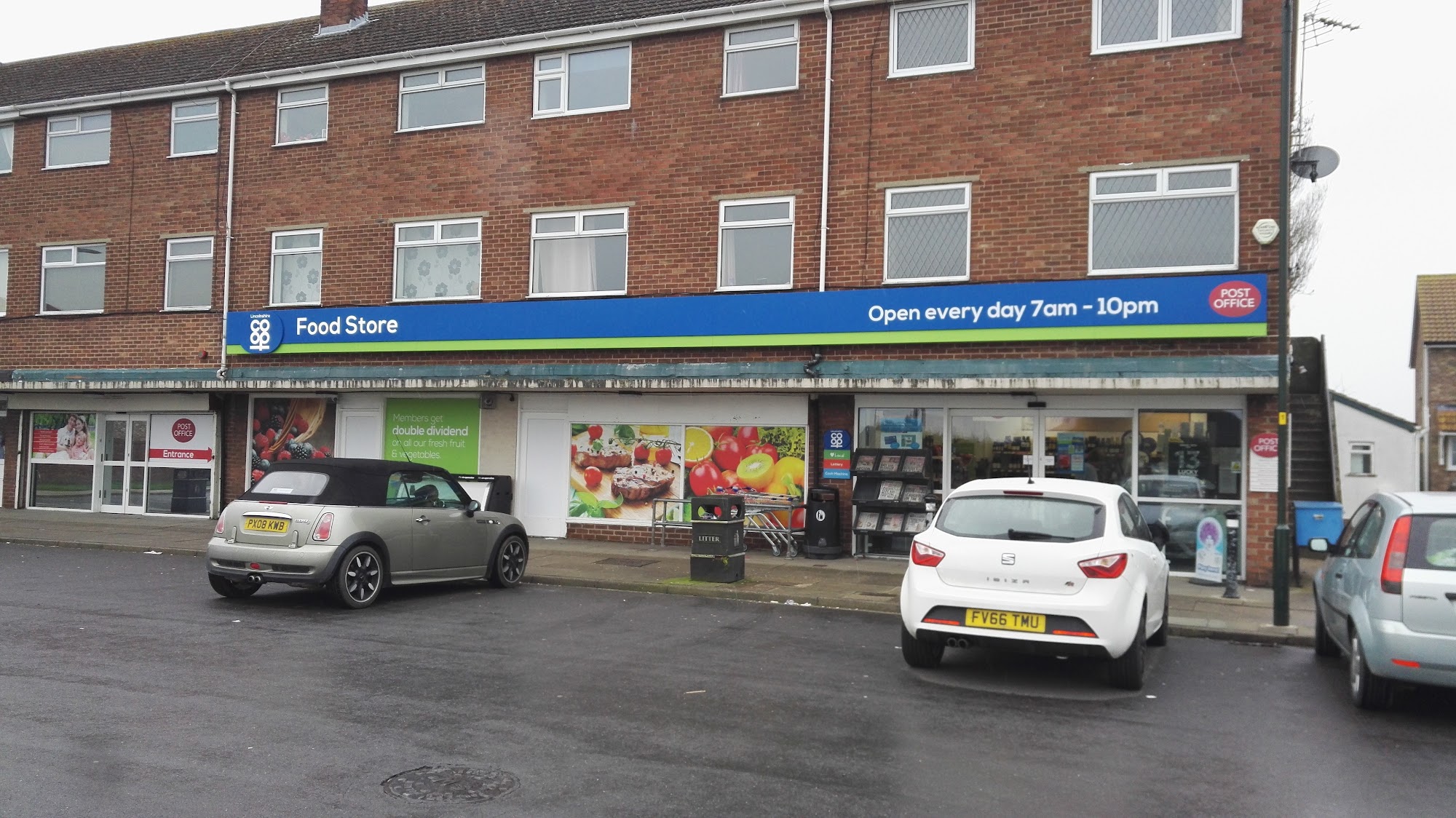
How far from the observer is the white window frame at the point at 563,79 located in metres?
17.6

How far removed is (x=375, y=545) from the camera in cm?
1116

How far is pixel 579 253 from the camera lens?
17.8 m

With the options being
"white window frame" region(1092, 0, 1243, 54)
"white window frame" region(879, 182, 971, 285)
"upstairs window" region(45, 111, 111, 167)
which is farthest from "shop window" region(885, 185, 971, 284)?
"upstairs window" region(45, 111, 111, 167)

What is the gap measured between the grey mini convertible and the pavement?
72.2 inches

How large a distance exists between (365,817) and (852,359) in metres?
11.5

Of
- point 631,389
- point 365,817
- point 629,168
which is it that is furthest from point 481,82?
point 365,817

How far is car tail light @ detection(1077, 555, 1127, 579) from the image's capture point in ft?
25.6

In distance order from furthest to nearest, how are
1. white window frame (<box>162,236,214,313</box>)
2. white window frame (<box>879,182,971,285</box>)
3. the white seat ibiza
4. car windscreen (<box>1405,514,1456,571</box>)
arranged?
white window frame (<box>162,236,214,313</box>)
white window frame (<box>879,182,971,285</box>)
the white seat ibiza
car windscreen (<box>1405,514,1456,571</box>)

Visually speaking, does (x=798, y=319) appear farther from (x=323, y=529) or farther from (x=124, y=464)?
(x=124, y=464)

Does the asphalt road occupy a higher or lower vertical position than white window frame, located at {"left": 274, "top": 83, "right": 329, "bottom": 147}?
lower

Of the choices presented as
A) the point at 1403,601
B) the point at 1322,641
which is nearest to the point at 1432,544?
the point at 1403,601

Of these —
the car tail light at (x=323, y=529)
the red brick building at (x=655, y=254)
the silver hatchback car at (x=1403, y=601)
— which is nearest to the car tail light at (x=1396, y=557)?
the silver hatchback car at (x=1403, y=601)

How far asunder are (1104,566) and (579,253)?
11.7 m

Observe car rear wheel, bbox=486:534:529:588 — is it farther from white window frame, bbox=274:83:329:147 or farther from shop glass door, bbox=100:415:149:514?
shop glass door, bbox=100:415:149:514
